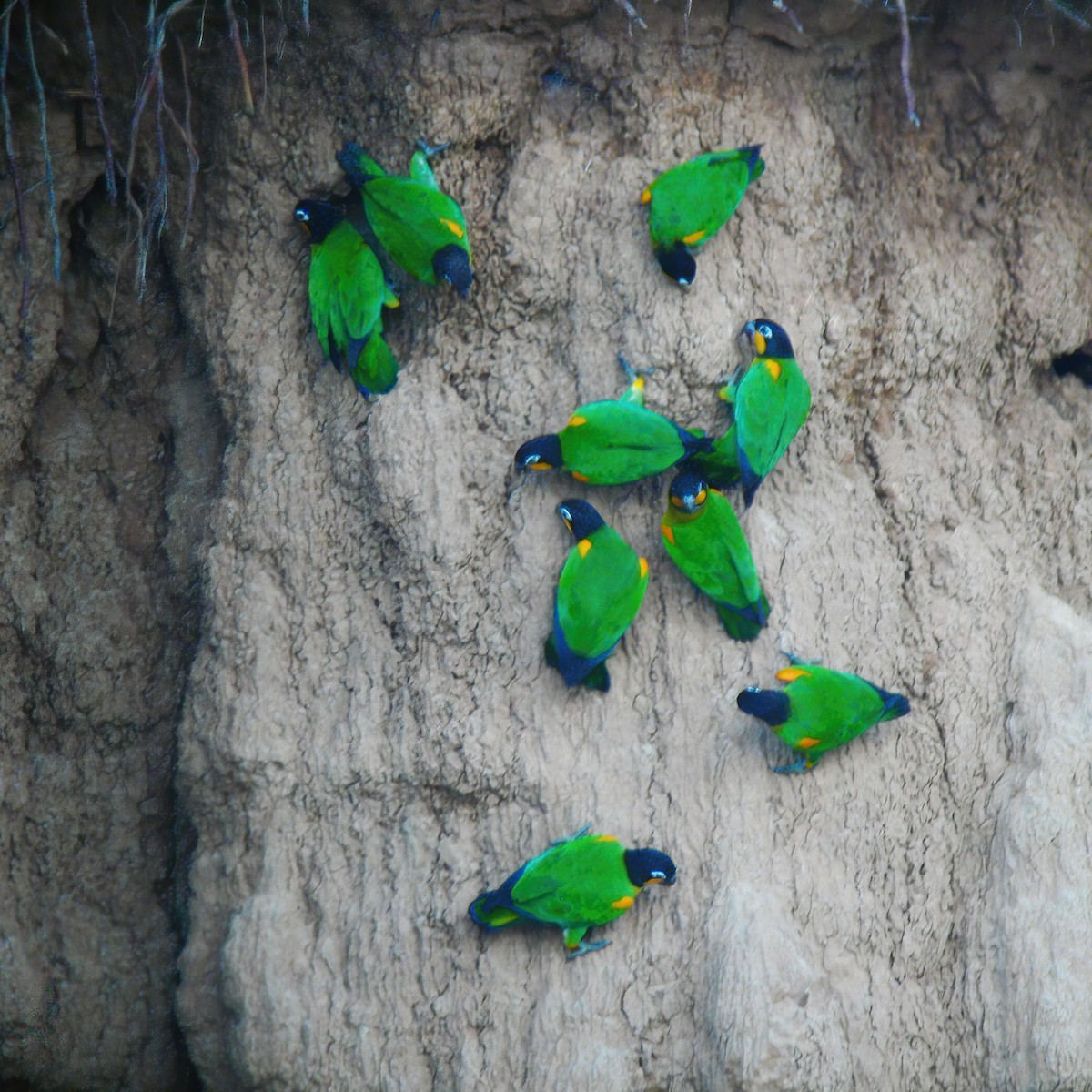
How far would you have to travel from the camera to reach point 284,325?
2.85 m

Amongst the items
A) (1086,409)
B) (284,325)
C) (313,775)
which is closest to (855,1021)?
(313,775)

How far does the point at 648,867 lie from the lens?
2451 mm

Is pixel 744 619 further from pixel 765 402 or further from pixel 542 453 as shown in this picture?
pixel 542 453

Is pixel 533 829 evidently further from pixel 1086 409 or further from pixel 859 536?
pixel 1086 409

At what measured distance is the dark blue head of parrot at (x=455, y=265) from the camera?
2.59 metres

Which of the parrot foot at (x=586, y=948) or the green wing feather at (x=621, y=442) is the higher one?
the green wing feather at (x=621, y=442)

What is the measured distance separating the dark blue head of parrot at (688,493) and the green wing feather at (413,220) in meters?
0.77

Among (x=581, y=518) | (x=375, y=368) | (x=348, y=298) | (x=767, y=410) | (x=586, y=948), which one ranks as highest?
(x=348, y=298)

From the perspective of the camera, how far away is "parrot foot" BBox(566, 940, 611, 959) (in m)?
2.51

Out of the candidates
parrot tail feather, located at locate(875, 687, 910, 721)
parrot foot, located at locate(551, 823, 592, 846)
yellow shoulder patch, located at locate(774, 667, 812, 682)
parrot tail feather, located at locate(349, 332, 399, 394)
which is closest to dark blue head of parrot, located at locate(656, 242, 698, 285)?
parrot tail feather, located at locate(349, 332, 399, 394)

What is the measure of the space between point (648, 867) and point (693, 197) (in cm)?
164

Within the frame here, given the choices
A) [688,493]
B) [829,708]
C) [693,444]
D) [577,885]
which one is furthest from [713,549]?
[577,885]

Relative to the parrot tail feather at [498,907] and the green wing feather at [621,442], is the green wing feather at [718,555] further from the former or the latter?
the parrot tail feather at [498,907]

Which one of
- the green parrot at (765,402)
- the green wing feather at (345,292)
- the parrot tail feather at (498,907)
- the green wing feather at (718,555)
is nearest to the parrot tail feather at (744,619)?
the green wing feather at (718,555)
